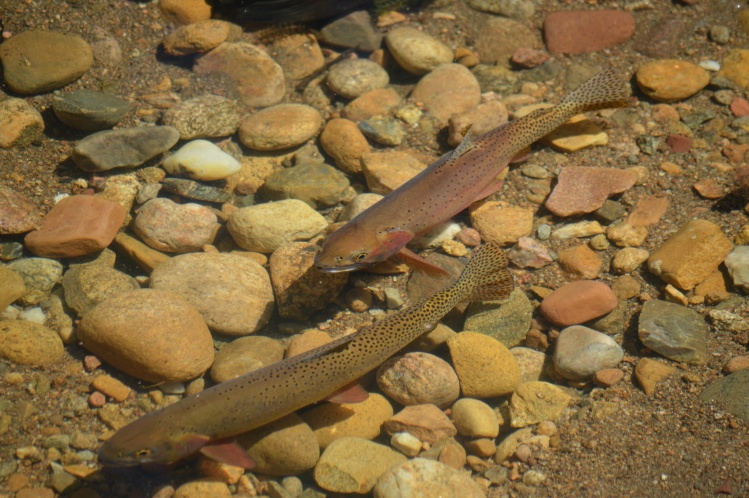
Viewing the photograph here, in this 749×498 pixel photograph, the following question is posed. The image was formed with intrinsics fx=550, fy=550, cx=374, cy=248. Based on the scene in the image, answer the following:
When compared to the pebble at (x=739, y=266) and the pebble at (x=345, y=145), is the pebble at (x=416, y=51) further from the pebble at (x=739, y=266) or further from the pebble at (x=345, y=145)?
the pebble at (x=739, y=266)

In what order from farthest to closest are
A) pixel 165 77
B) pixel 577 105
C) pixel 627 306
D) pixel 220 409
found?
pixel 165 77, pixel 577 105, pixel 627 306, pixel 220 409

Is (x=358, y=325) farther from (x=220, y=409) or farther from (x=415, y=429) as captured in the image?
(x=220, y=409)

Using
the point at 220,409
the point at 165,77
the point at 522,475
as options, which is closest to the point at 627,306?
the point at 522,475

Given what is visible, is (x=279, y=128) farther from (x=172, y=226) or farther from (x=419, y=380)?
(x=419, y=380)

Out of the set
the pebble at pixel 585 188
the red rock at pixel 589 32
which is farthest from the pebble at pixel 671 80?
the pebble at pixel 585 188

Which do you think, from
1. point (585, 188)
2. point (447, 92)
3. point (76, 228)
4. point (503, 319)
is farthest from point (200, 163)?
point (585, 188)

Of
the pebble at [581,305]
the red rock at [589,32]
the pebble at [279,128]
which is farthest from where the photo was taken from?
the red rock at [589,32]
